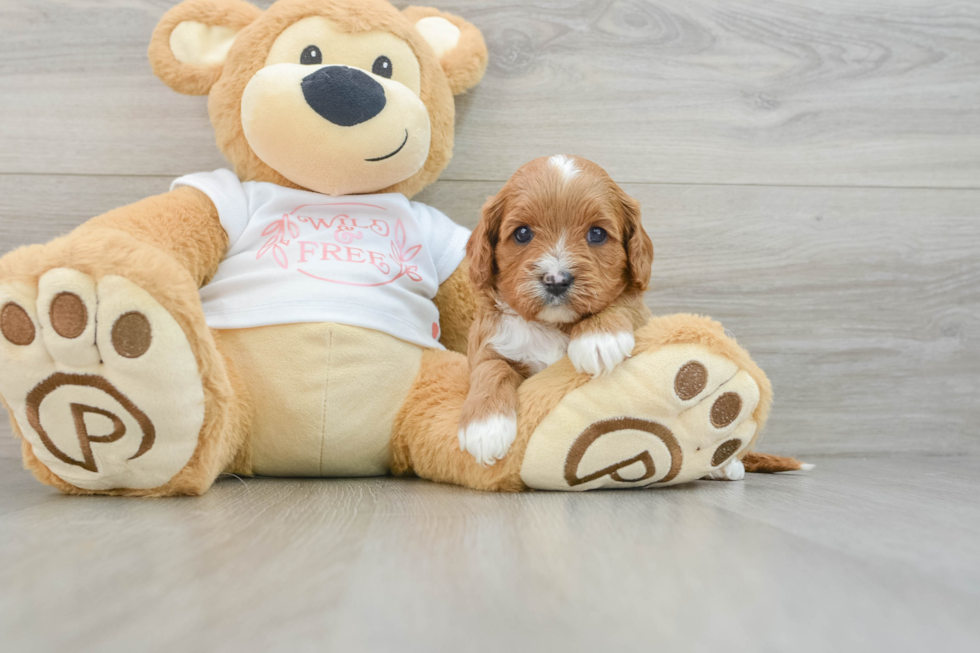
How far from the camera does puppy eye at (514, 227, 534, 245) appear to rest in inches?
31.6

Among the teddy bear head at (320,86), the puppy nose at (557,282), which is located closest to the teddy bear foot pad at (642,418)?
the puppy nose at (557,282)

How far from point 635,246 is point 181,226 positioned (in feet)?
2.03

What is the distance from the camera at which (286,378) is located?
0.94m

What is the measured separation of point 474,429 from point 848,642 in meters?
0.46

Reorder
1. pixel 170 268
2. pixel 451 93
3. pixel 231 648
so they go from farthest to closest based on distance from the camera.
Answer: pixel 451 93
pixel 170 268
pixel 231 648

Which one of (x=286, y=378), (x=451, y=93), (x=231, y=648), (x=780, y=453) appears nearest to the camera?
(x=231, y=648)

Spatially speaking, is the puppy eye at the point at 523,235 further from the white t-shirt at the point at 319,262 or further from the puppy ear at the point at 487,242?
the white t-shirt at the point at 319,262

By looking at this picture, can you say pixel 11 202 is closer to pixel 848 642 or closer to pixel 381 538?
pixel 381 538

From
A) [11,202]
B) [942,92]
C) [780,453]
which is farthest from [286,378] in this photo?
[942,92]

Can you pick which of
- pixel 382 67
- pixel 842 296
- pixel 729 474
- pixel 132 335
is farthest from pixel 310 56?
pixel 842 296

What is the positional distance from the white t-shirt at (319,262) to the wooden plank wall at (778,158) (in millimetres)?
241

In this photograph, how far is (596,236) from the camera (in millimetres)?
800

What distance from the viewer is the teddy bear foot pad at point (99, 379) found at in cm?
72

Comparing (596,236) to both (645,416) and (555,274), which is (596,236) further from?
(645,416)
